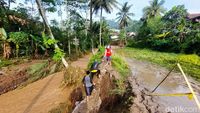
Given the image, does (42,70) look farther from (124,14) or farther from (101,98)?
(124,14)

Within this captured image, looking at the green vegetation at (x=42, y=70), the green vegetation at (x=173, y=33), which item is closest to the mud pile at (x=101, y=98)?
the green vegetation at (x=42, y=70)

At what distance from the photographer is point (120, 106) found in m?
8.05

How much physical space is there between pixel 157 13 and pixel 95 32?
14.1m

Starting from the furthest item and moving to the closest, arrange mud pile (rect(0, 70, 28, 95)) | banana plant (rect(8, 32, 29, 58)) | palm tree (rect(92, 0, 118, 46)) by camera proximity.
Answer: palm tree (rect(92, 0, 118, 46)) < banana plant (rect(8, 32, 29, 58)) < mud pile (rect(0, 70, 28, 95))

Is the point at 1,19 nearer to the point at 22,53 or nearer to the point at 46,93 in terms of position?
the point at 22,53

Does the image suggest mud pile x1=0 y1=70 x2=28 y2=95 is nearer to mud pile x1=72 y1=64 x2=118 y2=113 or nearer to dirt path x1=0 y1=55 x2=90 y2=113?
dirt path x1=0 y1=55 x2=90 y2=113

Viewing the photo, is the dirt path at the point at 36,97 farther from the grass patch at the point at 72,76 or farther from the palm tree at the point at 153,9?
the palm tree at the point at 153,9

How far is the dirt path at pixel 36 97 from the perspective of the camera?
10.3m

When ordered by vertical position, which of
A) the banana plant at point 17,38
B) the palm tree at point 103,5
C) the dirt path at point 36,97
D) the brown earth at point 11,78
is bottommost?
the dirt path at point 36,97

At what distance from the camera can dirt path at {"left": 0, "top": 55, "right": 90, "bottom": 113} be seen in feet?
33.7

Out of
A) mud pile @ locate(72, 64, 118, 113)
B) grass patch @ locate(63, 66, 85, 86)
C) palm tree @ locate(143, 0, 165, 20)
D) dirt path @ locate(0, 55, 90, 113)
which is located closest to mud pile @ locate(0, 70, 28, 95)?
dirt path @ locate(0, 55, 90, 113)

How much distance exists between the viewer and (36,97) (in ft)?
39.1

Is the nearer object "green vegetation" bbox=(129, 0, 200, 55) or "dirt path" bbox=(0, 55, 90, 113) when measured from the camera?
"dirt path" bbox=(0, 55, 90, 113)

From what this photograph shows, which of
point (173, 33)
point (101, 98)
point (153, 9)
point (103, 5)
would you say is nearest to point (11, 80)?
point (101, 98)
